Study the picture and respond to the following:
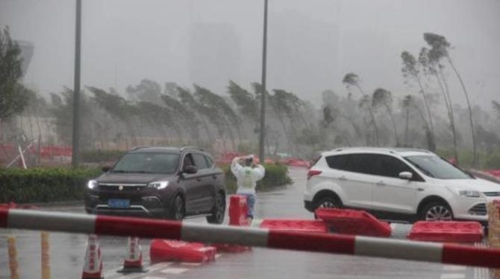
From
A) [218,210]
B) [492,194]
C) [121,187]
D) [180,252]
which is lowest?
[218,210]

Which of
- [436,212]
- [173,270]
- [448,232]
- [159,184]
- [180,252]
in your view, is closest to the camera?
[173,270]

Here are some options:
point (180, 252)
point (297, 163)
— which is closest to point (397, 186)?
point (180, 252)

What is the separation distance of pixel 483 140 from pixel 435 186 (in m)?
32.2

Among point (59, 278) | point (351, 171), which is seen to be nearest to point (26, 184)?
point (351, 171)

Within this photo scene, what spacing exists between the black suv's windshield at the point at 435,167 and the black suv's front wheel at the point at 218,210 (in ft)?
14.1

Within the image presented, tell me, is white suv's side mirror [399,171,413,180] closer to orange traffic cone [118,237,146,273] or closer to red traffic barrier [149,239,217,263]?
red traffic barrier [149,239,217,263]

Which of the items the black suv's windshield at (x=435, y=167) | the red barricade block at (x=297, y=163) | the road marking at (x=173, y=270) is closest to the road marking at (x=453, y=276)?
the road marking at (x=173, y=270)

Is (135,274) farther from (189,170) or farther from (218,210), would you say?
(218,210)

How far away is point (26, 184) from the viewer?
2773 centimetres

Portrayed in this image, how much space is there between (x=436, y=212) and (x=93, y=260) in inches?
423

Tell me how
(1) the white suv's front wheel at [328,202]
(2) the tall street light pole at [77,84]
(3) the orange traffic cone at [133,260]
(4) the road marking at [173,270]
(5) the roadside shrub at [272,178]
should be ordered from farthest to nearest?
(5) the roadside shrub at [272,178]
(2) the tall street light pole at [77,84]
(1) the white suv's front wheel at [328,202]
(4) the road marking at [173,270]
(3) the orange traffic cone at [133,260]

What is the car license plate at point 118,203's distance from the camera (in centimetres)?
1862

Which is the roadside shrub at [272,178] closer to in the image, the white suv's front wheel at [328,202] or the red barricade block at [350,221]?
the white suv's front wheel at [328,202]

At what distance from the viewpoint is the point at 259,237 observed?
218 inches
